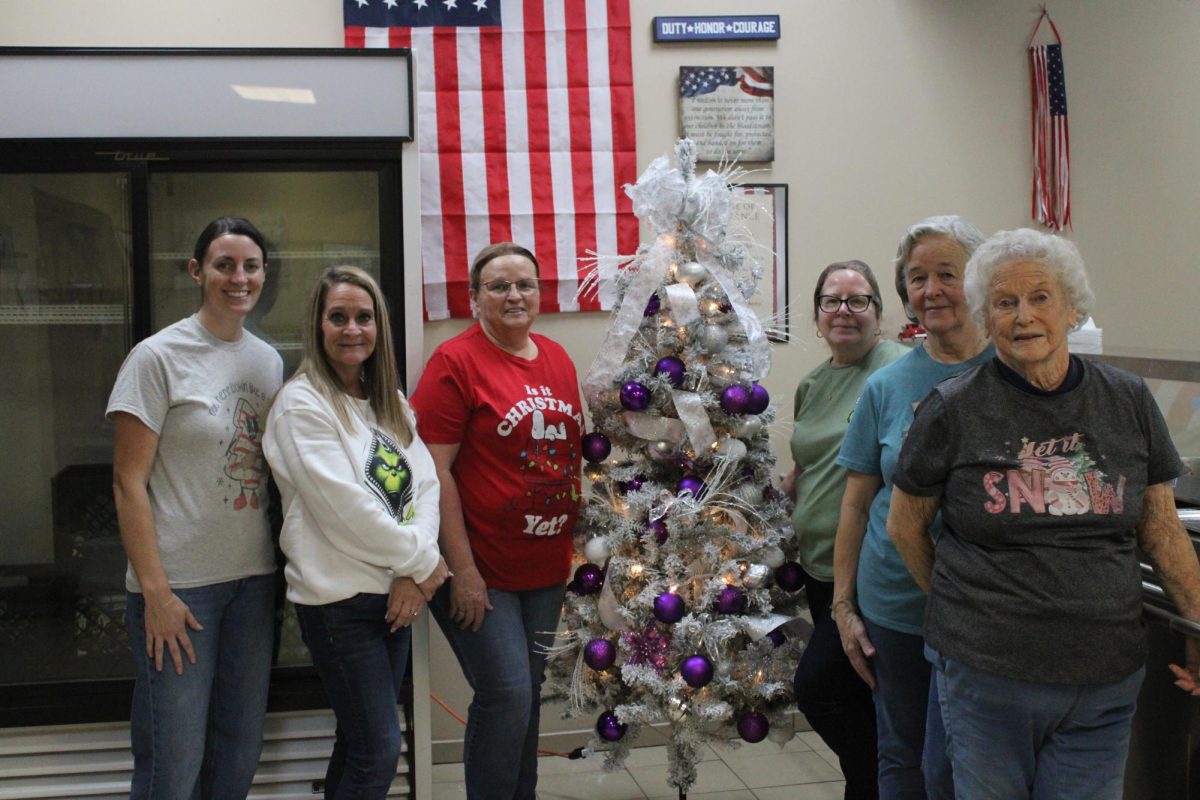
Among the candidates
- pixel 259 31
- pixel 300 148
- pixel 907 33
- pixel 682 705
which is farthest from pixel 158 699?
pixel 907 33

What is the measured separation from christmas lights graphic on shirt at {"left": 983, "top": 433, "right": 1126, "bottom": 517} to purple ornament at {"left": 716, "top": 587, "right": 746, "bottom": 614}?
113 cm

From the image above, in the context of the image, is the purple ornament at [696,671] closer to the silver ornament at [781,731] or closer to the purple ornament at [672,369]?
the silver ornament at [781,731]

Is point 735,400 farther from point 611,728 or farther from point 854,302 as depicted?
point 611,728

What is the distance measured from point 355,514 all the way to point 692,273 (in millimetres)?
1160

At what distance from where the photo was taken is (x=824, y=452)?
8.80 ft

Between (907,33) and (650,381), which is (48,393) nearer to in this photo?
(650,381)

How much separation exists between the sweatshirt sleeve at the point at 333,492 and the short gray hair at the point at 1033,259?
1370 millimetres

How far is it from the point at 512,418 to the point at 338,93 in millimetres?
1063

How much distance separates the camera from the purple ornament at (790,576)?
2891mm

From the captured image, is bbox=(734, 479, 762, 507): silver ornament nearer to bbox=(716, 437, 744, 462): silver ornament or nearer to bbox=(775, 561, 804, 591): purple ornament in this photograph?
bbox=(716, 437, 744, 462): silver ornament

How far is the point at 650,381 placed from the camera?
2.82 meters

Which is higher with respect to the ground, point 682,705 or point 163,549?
point 163,549

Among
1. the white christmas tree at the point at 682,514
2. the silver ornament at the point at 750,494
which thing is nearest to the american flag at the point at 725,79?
the white christmas tree at the point at 682,514

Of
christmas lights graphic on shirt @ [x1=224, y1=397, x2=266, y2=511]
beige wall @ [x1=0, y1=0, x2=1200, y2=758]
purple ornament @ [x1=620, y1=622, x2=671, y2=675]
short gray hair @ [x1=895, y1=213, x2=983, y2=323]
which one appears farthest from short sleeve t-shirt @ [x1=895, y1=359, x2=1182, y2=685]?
beige wall @ [x1=0, y1=0, x2=1200, y2=758]
